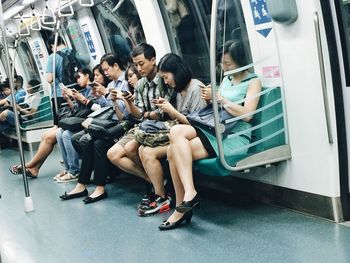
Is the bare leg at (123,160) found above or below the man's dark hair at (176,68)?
below

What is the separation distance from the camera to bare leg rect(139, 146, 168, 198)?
4.29 meters

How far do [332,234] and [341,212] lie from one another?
0.27m

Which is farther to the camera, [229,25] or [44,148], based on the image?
[44,148]

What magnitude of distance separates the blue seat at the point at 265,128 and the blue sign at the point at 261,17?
0.46 meters

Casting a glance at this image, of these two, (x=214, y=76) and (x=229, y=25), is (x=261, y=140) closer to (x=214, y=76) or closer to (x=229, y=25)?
(x=214, y=76)

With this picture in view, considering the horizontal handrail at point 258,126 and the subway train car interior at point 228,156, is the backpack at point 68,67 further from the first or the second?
the horizontal handrail at point 258,126

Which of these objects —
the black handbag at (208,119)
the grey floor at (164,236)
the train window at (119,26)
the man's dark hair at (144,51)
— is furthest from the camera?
the train window at (119,26)

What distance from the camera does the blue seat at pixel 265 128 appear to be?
3.77m

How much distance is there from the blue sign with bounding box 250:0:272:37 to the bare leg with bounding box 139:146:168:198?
49.4 inches

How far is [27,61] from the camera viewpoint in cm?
1211

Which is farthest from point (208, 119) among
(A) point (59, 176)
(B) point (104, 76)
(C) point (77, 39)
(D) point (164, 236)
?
(C) point (77, 39)

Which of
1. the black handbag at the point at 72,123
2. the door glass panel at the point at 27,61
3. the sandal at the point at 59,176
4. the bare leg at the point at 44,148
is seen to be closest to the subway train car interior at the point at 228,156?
the black handbag at the point at 72,123

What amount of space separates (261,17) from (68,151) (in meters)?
3.19

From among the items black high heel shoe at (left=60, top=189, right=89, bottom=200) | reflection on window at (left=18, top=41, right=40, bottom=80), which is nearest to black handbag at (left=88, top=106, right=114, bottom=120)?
black high heel shoe at (left=60, top=189, right=89, bottom=200)
